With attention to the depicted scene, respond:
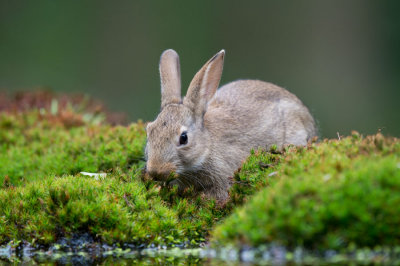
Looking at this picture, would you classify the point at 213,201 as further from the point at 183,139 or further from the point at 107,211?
the point at 107,211

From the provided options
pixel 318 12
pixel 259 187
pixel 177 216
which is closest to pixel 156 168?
pixel 177 216

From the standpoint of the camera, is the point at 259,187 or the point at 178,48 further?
the point at 178,48

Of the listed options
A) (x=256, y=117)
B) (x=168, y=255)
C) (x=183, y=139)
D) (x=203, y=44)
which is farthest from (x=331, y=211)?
(x=203, y=44)

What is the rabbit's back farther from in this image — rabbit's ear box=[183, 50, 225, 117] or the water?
the water

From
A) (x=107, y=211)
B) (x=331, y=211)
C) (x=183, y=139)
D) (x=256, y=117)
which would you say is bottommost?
(x=107, y=211)

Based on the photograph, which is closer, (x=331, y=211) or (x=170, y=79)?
(x=331, y=211)

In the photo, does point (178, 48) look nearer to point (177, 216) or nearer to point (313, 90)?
point (313, 90)

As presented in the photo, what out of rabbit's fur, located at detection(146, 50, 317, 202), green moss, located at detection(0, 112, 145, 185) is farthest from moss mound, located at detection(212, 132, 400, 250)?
green moss, located at detection(0, 112, 145, 185)

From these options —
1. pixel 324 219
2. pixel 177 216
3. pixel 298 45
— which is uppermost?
pixel 298 45
